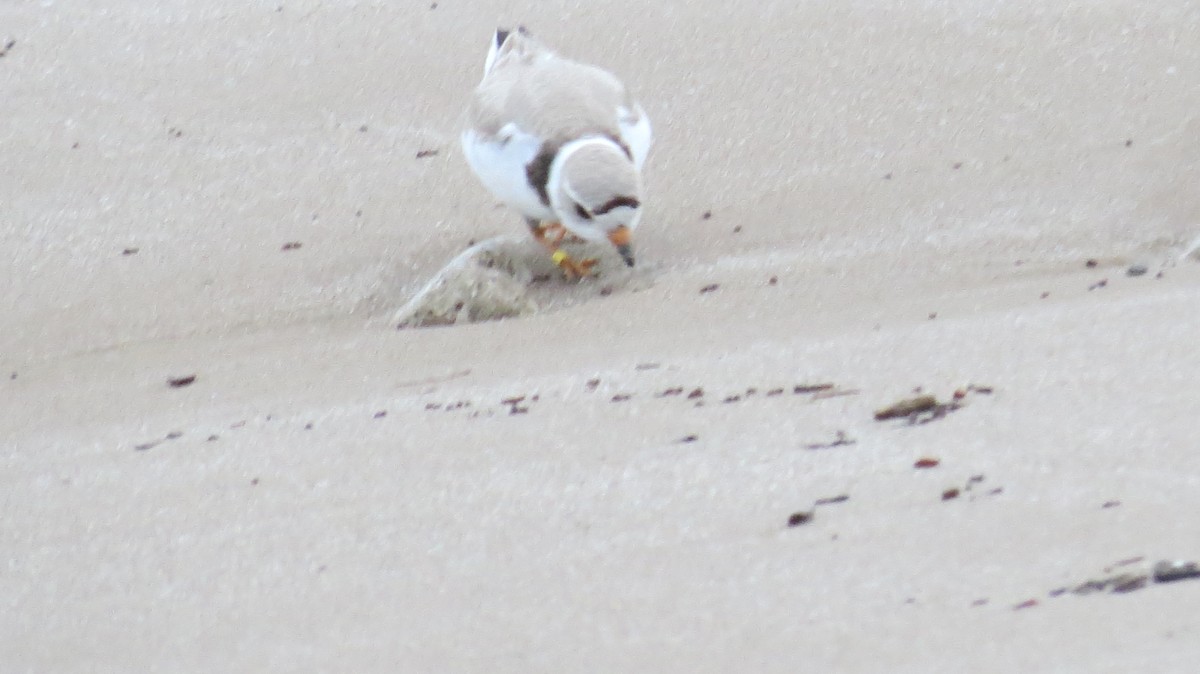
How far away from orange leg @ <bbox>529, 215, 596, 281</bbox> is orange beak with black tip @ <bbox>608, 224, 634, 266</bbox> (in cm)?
21

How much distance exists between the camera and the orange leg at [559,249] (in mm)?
4871

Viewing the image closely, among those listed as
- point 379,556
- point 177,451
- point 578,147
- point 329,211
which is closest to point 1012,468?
point 379,556

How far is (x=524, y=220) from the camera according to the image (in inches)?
203

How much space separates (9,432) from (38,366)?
58 cm

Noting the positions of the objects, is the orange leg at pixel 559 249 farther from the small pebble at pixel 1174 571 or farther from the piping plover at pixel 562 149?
the small pebble at pixel 1174 571

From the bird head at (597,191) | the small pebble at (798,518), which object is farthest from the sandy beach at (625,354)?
the bird head at (597,191)

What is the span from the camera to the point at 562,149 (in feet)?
15.4

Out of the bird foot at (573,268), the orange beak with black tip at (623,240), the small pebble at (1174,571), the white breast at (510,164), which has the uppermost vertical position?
the small pebble at (1174,571)

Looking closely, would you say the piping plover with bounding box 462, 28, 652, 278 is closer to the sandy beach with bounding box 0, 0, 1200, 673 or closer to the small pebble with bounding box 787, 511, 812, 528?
the sandy beach with bounding box 0, 0, 1200, 673

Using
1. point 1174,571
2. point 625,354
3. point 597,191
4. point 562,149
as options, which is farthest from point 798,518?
point 562,149

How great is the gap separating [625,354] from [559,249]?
1.06m

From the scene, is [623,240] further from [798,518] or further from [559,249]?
[798,518]

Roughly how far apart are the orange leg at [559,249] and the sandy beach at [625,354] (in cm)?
9

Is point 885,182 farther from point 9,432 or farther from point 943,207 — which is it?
point 9,432
